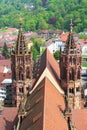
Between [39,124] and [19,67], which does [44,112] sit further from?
[19,67]

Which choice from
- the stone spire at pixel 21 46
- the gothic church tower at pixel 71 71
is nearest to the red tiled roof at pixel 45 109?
the gothic church tower at pixel 71 71

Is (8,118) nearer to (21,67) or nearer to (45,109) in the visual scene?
(21,67)

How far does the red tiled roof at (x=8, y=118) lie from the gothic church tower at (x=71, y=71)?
8718 millimetres

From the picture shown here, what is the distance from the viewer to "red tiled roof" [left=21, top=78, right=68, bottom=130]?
39.7m

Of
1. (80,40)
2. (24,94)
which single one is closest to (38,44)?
(80,40)

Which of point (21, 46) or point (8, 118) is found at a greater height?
point (21, 46)

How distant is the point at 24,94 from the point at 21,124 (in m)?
9.51

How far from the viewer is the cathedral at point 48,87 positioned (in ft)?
150

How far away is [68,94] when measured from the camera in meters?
54.4

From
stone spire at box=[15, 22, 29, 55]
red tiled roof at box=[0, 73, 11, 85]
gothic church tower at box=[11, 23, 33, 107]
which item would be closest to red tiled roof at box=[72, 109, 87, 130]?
gothic church tower at box=[11, 23, 33, 107]

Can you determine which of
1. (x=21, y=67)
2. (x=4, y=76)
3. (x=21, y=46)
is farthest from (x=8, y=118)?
(x=4, y=76)

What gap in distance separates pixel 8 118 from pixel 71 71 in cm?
1205

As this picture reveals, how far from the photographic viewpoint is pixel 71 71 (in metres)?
53.5

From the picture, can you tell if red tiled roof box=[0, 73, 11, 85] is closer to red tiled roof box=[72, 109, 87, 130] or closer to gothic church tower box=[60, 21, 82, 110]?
gothic church tower box=[60, 21, 82, 110]
